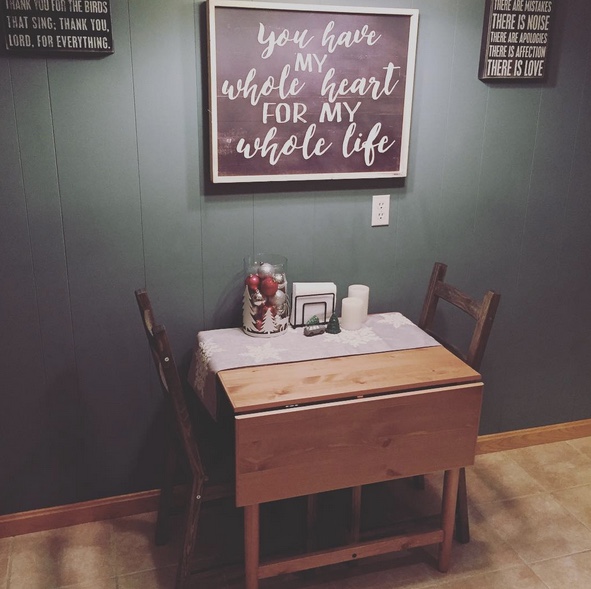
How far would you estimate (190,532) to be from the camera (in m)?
1.94

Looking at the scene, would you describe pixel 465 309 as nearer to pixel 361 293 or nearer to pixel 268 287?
pixel 361 293

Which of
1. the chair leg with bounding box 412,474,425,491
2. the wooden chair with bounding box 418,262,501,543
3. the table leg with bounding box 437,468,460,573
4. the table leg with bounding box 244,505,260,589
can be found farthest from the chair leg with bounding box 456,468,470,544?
the table leg with bounding box 244,505,260,589

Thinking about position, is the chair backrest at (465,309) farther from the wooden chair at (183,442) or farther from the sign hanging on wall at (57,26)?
the sign hanging on wall at (57,26)

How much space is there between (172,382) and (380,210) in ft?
3.47

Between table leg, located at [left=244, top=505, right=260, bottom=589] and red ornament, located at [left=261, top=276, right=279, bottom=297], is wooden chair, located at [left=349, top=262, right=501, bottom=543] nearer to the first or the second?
table leg, located at [left=244, top=505, right=260, bottom=589]

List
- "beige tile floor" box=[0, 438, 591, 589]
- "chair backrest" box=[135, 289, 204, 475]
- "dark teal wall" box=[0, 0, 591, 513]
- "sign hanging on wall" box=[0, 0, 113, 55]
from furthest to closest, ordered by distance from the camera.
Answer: "beige tile floor" box=[0, 438, 591, 589] → "dark teal wall" box=[0, 0, 591, 513] → "sign hanging on wall" box=[0, 0, 113, 55] → "chair backrest" box=[135, 289, 204, 475]

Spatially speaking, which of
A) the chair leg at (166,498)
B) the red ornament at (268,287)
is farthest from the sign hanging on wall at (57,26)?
the chair leg at (166,498)

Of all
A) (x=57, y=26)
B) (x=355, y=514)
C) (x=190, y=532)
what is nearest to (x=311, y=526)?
(x=355, y=514)

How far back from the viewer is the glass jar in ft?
7.07

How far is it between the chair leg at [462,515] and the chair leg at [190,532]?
36.8 inches

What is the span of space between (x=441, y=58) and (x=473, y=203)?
56 cm

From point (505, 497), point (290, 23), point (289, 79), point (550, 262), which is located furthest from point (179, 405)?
point (550, 262)

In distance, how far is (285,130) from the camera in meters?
2.17

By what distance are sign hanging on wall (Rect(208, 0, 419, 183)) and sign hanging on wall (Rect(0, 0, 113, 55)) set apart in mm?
326
